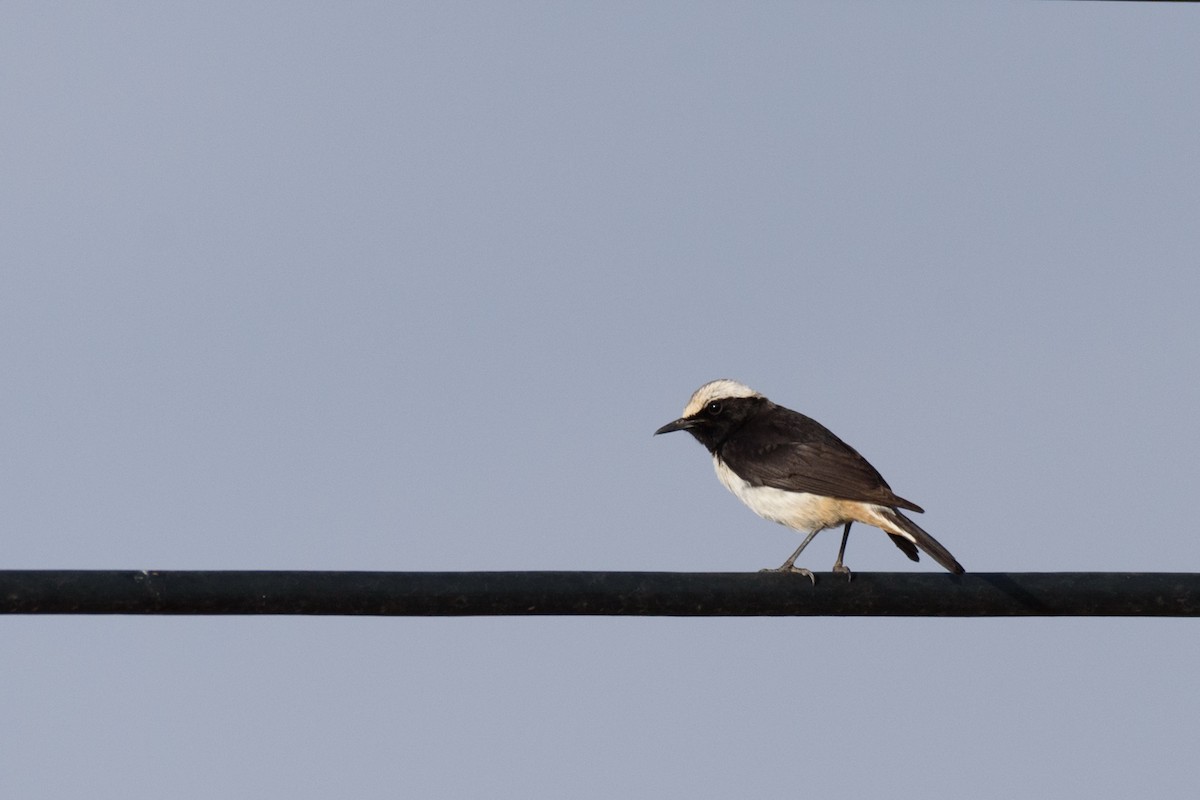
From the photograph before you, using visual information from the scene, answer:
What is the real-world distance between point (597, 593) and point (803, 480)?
5.45 meters

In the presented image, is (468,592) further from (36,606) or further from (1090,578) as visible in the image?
(1090,578)

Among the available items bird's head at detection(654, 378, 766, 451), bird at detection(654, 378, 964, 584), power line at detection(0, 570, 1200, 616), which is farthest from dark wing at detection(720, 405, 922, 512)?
power line at detection(0, 570, 1200, 616)

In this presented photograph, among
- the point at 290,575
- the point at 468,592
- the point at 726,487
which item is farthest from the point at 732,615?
the point at 726,487

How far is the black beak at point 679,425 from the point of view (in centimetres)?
1344

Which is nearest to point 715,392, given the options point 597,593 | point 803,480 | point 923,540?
point 803,480

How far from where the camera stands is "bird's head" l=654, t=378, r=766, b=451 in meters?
13.2

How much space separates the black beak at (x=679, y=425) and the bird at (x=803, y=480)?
0.23 metres

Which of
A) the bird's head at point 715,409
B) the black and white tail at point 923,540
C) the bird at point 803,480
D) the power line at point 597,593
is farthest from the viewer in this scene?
the bird's head at point 715,409

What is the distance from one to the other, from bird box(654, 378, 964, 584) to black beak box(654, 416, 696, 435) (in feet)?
0.76

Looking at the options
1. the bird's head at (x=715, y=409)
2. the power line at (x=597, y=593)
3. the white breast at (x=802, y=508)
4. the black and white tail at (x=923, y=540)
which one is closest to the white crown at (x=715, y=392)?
the bird's head at (x=715, y=409)

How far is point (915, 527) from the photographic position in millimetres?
10203

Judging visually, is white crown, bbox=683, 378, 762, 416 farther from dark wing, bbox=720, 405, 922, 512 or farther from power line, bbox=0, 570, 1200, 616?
Answer: power line, bbox=0, 570, 1200, 616

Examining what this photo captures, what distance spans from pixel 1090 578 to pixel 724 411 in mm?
6846

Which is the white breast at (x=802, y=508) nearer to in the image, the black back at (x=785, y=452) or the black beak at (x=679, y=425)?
the black back at (x=785, y=452)
